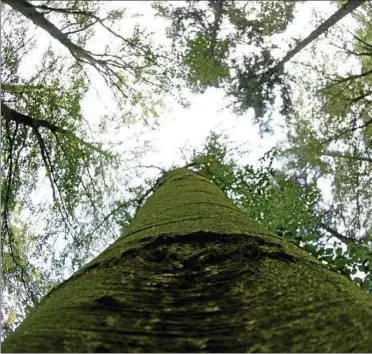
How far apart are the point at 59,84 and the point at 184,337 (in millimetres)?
6979

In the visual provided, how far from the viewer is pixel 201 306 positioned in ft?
2.74

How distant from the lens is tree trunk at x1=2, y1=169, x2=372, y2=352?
2.34 ft

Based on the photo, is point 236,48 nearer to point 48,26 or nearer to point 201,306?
point 48,26

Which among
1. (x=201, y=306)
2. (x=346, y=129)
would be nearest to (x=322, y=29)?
(x=346, y=129)

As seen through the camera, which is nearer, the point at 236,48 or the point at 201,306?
the point at 201,306

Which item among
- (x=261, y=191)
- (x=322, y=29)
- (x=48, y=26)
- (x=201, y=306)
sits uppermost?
(x=322, y=29)

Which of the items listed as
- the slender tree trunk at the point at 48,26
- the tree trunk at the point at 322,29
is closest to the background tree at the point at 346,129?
the tree trunk at the point at 322,29

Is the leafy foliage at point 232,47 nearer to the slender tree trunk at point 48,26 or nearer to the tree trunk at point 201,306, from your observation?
the slender tree trunk at point 48,26

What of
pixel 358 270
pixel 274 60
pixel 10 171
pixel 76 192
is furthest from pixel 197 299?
pixel 274 60

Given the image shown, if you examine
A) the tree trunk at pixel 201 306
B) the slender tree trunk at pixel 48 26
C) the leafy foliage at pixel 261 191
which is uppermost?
the slender tree trunk at pixel 48 26

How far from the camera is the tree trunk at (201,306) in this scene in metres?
0.71

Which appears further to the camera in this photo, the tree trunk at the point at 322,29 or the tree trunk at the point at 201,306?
the tree trunk at the point at 322,29

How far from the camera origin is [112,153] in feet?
26.9

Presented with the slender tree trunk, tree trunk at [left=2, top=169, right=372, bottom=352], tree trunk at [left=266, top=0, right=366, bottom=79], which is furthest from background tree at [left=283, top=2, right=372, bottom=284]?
tree trunk at [left=2, top=169, right=372, bottom=352]
